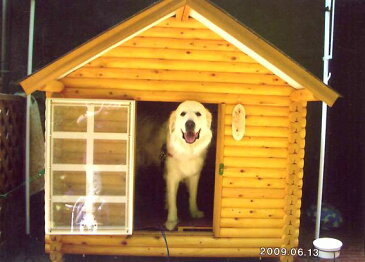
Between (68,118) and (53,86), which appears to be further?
(68,118)


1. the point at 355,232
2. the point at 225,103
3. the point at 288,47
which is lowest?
the point at 355,232

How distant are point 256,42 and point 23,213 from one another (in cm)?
432

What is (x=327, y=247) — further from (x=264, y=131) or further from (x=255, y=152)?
(x=264, y=131)

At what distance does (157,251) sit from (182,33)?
8.89 ft

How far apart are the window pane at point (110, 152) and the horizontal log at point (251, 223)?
1514mm

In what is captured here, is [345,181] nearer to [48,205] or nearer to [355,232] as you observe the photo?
[355,232]

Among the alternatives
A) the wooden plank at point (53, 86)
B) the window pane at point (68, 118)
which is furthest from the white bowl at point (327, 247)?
the wooden plank at point (53, 86)

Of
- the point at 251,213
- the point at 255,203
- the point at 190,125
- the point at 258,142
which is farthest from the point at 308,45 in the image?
the point at 251,213

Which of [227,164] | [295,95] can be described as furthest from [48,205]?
[295,95]

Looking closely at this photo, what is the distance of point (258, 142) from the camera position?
185 inches

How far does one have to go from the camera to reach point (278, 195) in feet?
15.5

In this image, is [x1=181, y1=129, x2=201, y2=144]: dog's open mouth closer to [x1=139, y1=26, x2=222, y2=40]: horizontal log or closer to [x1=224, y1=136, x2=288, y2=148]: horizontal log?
[x1=224, y1=136, x2=288, y2=148]: horizontal log

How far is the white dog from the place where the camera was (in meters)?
4.65

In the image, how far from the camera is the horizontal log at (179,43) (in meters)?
4.44
